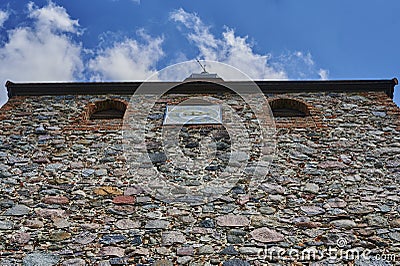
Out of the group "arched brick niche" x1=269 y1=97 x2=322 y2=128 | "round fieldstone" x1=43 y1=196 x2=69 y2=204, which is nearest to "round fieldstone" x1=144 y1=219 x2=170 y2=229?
"round fieldstone" x1=43 y1=196 x2=69 y2=204

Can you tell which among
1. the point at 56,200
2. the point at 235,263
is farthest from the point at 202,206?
the point at 56,200

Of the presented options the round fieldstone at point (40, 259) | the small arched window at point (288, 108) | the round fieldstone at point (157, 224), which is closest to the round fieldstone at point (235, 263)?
the round fieldstone at point (157, 224)

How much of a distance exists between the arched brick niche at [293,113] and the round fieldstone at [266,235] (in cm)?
226

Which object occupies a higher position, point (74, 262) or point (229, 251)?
point (229, 251)

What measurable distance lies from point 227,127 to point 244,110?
0.63 m

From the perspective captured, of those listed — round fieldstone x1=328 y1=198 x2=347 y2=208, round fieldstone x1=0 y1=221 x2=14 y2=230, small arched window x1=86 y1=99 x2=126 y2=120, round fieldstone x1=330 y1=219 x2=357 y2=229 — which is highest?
small arched window x1=86 y1=99 x2=126 y2=120

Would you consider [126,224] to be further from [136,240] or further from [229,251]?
[229,251]

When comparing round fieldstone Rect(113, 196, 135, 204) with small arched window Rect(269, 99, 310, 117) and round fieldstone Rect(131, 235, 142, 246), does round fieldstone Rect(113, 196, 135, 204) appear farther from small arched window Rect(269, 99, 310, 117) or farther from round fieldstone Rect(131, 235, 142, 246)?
small arched window Rect(269, 99, 310, 117)

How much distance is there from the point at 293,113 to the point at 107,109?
312 centimetres

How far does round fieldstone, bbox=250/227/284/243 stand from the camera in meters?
5.13

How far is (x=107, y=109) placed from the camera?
7996mm

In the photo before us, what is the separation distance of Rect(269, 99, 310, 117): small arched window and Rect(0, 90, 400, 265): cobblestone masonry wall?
424 millimetres

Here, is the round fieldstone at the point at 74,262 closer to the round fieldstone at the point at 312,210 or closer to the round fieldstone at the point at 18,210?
the round fieldstone at the point at 18,210

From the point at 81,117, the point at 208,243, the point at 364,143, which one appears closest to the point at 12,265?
the point at 208,243
